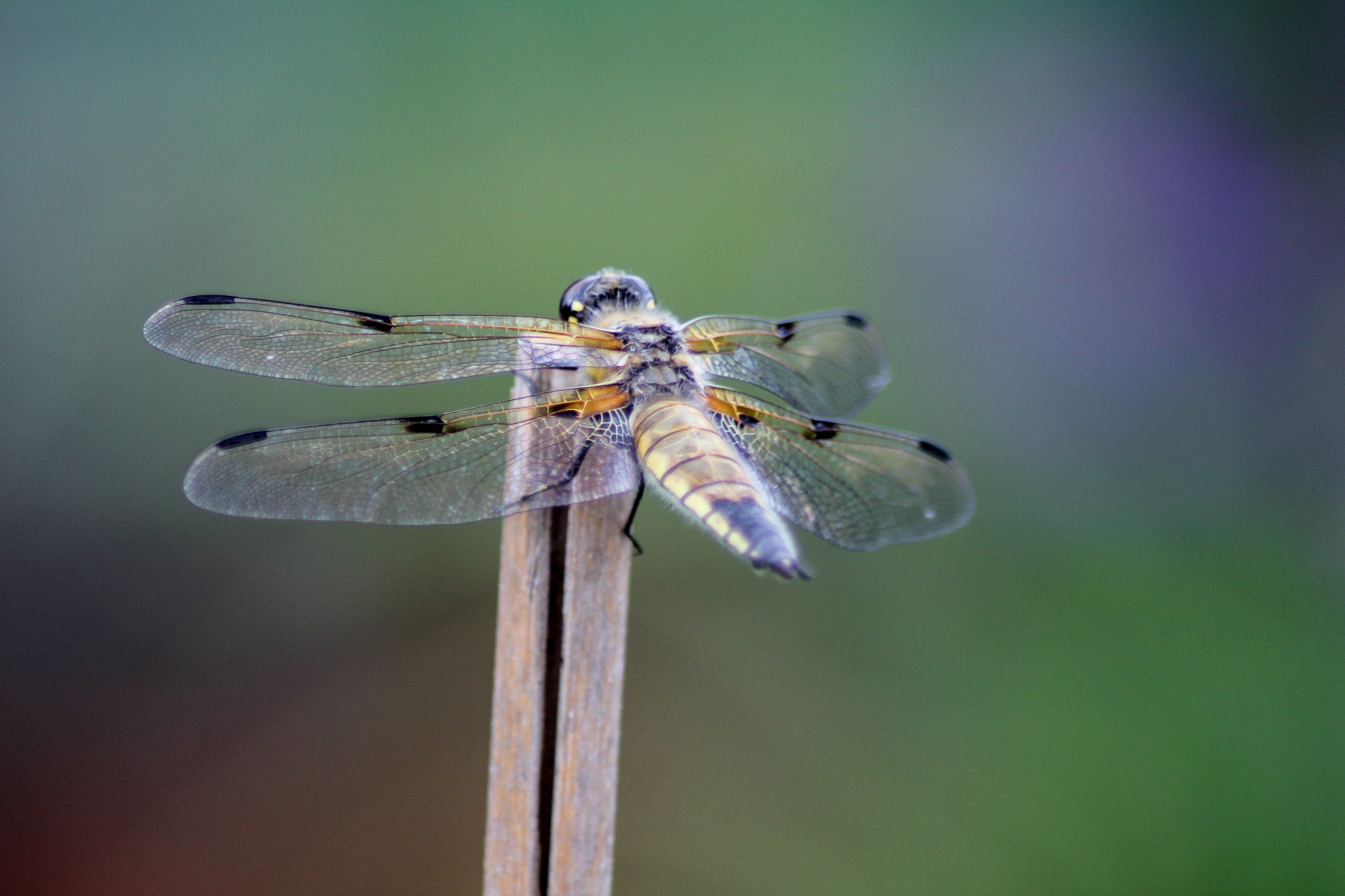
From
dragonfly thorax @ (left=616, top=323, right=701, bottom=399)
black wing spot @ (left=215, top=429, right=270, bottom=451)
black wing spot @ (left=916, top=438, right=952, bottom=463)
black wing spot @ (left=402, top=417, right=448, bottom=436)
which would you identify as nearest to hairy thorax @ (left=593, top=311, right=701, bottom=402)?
dragonfly thorax @ (left=616, top=323, right=701, bottom=399)

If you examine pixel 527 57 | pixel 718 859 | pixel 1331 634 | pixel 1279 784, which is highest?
pixel 527 57

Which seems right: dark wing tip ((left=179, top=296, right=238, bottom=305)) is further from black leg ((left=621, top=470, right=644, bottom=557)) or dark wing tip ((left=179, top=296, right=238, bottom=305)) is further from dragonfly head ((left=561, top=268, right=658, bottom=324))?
black leg ((left=621, top=470, right=644, bottom=557))

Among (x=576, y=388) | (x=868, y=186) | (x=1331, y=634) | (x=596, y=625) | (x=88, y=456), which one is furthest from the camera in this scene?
(x=868, y=186)

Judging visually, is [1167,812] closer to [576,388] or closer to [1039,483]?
[1039,483]

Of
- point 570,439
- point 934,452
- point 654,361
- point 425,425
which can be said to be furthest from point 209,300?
point 934,452

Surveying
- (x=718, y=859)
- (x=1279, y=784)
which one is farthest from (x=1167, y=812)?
(x=718, y=859)

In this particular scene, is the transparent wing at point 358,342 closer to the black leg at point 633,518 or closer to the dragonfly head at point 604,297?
the dragonfly head at point 604,297

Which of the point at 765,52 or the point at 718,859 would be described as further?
the point at 765,52
